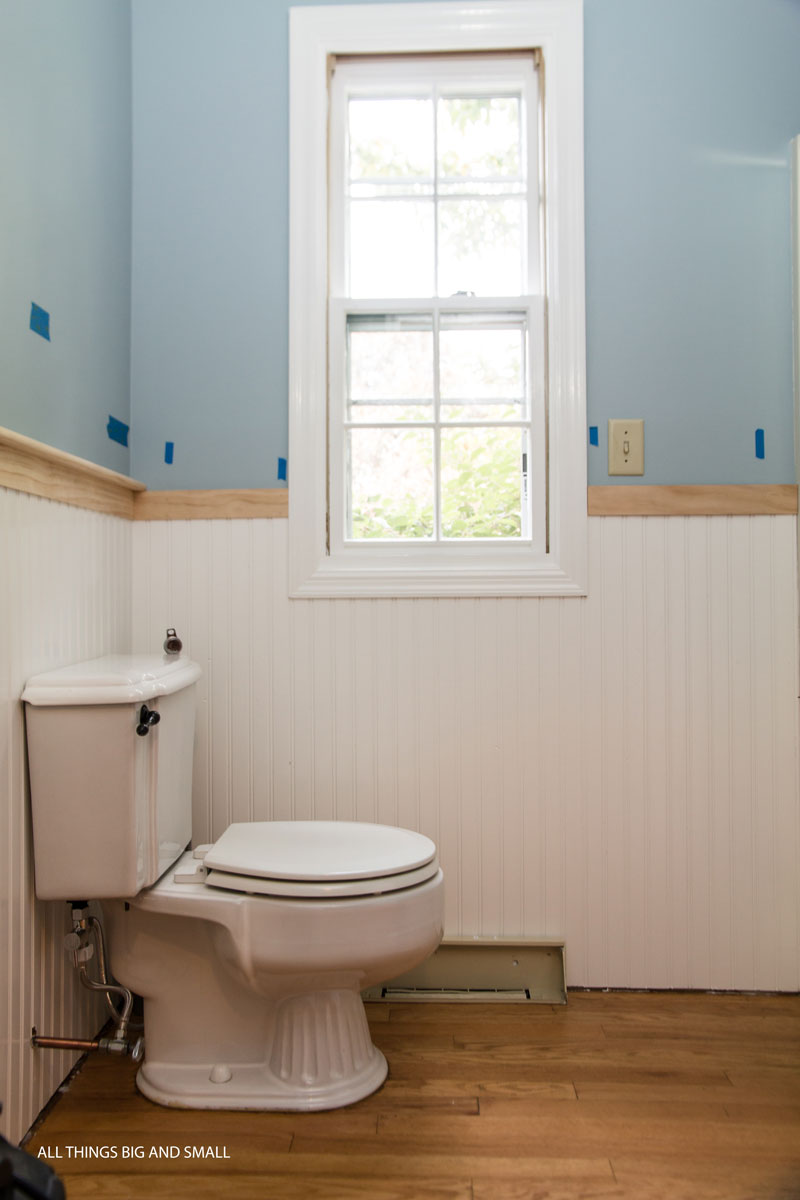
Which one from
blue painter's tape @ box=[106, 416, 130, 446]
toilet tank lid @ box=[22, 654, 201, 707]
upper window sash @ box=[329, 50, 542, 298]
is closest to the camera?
toilet tank lid @ box=[22, 654, 201, 707]

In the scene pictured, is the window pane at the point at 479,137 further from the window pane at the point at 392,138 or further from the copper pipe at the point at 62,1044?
the copper pipe at the point at 62,1044

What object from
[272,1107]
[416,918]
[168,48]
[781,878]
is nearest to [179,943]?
[272,1107]

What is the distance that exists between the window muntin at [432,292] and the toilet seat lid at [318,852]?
0.72 metres

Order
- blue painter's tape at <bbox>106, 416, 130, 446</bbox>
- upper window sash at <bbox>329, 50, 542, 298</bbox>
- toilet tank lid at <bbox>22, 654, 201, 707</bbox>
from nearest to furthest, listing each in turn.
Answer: toilet tank lid at <bbox>22, 654, 201, 707</bbox>, blue painter's tape at <bbox>106, 416, 130, 446</bbox>, upper window sash at <bbox>329, 50, 542, 298</bbox>

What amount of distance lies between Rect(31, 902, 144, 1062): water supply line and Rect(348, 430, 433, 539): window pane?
1006mm

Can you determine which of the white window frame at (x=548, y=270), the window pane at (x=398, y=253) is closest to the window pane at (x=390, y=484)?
the white window frame at (x=548, y=270)

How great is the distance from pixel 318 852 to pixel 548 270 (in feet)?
4.61

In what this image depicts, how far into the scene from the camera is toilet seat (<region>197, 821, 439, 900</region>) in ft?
4.50

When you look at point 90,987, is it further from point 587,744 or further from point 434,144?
point 434,144

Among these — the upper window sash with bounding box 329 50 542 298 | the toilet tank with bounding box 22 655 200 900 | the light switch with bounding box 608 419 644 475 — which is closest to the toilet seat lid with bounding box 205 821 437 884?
the toilet tank with bounding box 22 655 200 900

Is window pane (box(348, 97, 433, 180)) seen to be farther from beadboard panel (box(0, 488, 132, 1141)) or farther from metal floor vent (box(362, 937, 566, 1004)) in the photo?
metal floor vent (box(362, 937, 566, 1004))

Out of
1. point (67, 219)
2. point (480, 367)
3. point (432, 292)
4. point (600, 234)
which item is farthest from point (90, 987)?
point (600, 234)

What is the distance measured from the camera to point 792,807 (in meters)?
1.90

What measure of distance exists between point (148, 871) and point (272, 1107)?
1.54ft
